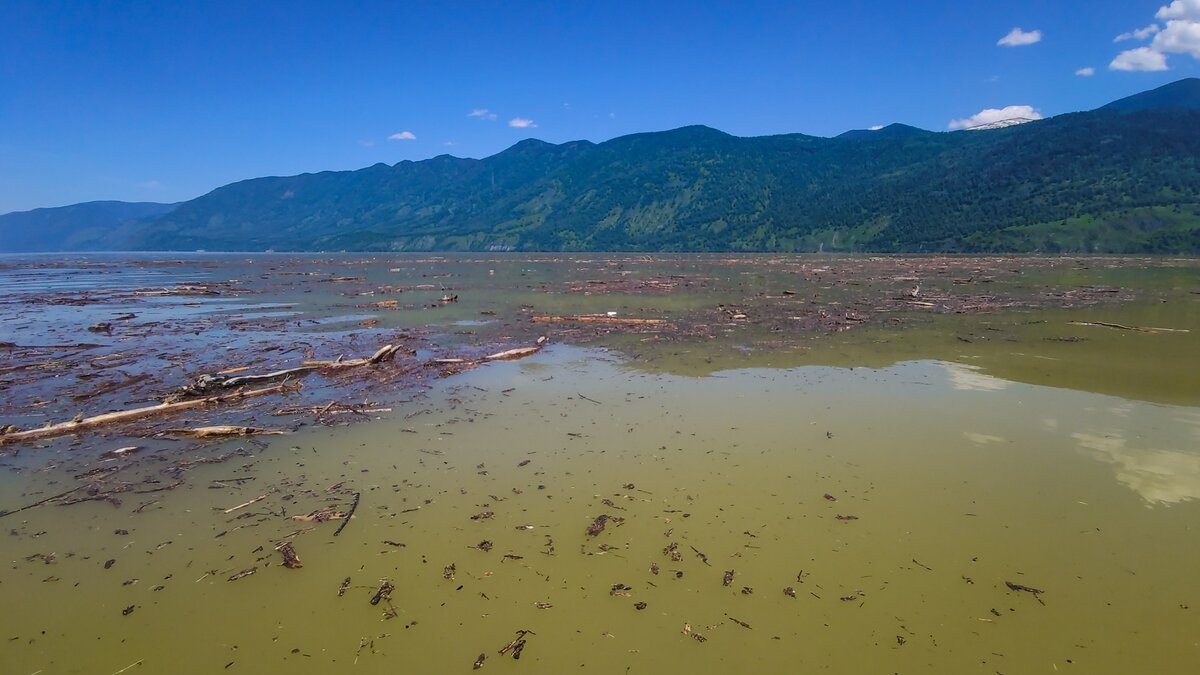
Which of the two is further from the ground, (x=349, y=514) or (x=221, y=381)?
(x=221, y=381)

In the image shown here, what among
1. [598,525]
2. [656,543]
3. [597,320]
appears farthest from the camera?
[597,320]

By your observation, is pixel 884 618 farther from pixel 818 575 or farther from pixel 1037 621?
pixel 1037 621

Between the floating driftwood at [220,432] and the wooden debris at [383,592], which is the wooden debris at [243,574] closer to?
the wooden debris at [383,592]

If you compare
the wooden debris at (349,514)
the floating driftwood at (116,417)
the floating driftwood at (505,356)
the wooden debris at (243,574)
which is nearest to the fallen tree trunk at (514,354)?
the floating driftwood at (505,356)

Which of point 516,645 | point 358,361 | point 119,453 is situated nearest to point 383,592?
point 516,645

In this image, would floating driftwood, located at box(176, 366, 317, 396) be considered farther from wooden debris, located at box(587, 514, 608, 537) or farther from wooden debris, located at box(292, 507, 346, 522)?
wooden debris, located at box(587, 514, 608, 537)

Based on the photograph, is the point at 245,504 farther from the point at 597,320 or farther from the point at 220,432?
the point at 597,320
